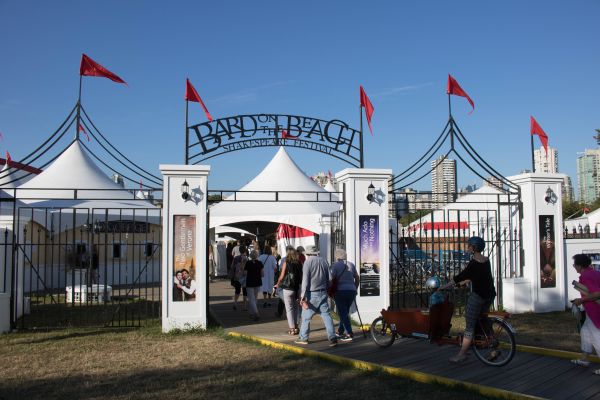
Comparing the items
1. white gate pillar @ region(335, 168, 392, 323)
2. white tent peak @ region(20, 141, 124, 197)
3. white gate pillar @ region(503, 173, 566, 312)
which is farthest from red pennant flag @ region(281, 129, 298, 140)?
white tent peak @ region(20, 141, 124, 197)

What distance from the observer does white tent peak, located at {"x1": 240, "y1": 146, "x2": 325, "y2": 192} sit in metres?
20.0

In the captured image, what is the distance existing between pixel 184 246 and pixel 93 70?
444 centimetres

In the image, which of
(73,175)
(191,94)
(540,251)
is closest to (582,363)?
(540,251)

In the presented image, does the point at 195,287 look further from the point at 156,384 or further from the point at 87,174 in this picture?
the point at 87,174

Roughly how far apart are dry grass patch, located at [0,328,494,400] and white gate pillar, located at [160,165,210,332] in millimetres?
746

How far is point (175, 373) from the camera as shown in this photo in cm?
682

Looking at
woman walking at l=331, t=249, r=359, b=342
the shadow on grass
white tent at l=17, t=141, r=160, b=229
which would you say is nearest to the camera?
the shadow on grass

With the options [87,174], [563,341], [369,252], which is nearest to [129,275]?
[87,174]

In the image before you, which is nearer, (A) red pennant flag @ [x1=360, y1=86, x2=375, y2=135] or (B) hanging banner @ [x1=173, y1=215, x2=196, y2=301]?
(B) hanging banner @ [x1=173, y1=215, x2=196, y2=301]

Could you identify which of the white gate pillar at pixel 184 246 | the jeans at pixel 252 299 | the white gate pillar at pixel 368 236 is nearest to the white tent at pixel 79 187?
the jeans at pixel 252 299

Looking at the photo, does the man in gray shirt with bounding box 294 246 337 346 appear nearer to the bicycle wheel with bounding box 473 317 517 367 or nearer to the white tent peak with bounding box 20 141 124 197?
the bicycle wheel with bounding box 473 317 517 367

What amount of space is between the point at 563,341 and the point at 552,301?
12.6 ft

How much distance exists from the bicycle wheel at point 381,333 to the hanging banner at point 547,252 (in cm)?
556

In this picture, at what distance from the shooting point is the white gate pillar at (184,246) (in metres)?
9.97
